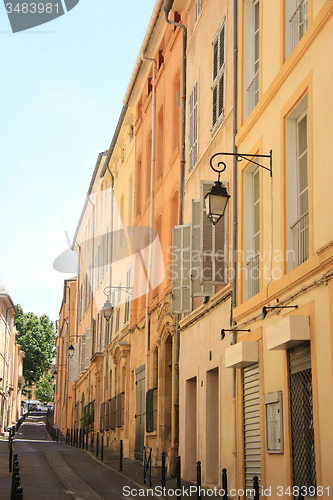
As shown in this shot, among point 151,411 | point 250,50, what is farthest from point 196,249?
point 151,411

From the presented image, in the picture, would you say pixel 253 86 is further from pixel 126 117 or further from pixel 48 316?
pixel 48 316

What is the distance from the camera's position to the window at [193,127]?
15.8m

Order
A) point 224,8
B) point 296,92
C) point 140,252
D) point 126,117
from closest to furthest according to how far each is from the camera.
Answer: point 296,92, point 224,8, point 140,252, point 126,117

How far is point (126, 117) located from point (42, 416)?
61757 millimetres

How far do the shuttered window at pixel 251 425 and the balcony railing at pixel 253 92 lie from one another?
448cm

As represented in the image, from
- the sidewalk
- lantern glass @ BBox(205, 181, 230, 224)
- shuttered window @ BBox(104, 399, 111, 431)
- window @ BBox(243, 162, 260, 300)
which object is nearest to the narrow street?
the sidewalk

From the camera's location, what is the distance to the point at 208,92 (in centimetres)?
1487

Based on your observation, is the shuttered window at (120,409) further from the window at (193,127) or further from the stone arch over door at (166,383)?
the window at (193,127)

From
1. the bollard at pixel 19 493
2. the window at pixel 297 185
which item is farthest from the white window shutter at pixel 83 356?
the window at pixel 297 185

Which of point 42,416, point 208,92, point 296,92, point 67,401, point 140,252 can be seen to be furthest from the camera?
point 42,416

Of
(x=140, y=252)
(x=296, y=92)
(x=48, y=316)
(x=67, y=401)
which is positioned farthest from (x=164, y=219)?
(x=48, y=316)

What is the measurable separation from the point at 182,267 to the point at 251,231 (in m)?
3.33

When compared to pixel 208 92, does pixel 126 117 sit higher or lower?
higher

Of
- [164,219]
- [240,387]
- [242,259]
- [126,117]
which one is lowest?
[240,387]
